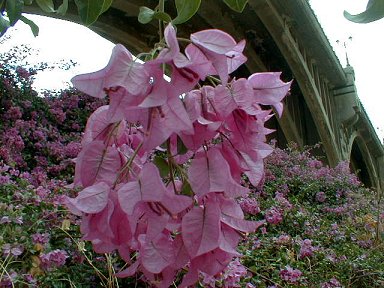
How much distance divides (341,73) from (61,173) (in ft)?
29.6

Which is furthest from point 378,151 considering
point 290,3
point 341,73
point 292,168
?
point 292,168

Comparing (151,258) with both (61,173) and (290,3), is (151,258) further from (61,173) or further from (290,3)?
(290,3)

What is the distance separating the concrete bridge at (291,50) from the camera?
378 inches

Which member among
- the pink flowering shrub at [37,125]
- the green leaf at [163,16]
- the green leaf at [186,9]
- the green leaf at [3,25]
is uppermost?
the green leaf at [186,9]

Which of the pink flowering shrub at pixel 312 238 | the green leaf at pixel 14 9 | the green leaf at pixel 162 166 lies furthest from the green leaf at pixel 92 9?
the pink flowering shrub at pixel 312 238

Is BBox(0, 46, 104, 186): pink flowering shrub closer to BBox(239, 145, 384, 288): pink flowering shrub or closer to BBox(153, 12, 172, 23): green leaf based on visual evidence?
BBox(239, 145, 384, 288): pink flowering shrub

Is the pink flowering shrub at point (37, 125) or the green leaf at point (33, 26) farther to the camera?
the pink flowering shrub at point (37, 125)

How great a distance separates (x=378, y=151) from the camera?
18828mm

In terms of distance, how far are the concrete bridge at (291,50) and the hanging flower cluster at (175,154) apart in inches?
328

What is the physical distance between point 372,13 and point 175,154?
0.23 meters

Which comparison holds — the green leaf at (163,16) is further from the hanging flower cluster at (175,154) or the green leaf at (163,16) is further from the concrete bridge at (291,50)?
the concrete bridge at (291,50)

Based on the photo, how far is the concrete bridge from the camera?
9602 mm

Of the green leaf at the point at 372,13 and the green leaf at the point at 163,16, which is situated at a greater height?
the green leaf at the point at 372,13

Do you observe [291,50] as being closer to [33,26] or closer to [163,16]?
[33,26]
